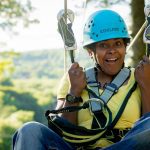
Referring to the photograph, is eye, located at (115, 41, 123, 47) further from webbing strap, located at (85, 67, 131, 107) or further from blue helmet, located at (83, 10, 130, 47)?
webbing strap, located at (85, 67, 131, 107)

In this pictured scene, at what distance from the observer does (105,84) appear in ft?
13.8

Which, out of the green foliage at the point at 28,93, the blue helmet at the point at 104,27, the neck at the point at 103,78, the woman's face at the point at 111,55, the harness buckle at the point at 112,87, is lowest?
the green foliage at the point at 28,93

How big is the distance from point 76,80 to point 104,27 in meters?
0.51

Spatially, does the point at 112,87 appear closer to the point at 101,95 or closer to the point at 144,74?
the point at 101,95

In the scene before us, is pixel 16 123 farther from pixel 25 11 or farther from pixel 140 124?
pixel 140 124

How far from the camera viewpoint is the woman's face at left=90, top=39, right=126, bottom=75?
413cm

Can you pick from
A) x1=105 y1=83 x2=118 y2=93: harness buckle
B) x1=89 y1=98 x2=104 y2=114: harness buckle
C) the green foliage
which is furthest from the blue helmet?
x1=89 y1=98 x2=104 y2=114: harness buckle

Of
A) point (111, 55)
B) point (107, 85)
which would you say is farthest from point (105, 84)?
point (111, 55)

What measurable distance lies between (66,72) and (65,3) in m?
0.60

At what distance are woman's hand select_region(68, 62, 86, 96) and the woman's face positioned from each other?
19cm

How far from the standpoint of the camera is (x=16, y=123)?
174ft

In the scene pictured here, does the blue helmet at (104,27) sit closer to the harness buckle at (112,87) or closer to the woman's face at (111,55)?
the woman's face at (111,55)

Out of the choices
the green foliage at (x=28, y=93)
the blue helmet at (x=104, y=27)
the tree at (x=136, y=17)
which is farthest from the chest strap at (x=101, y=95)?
the tree at (x=136, y=17)

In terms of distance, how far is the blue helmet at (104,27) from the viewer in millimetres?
4199
